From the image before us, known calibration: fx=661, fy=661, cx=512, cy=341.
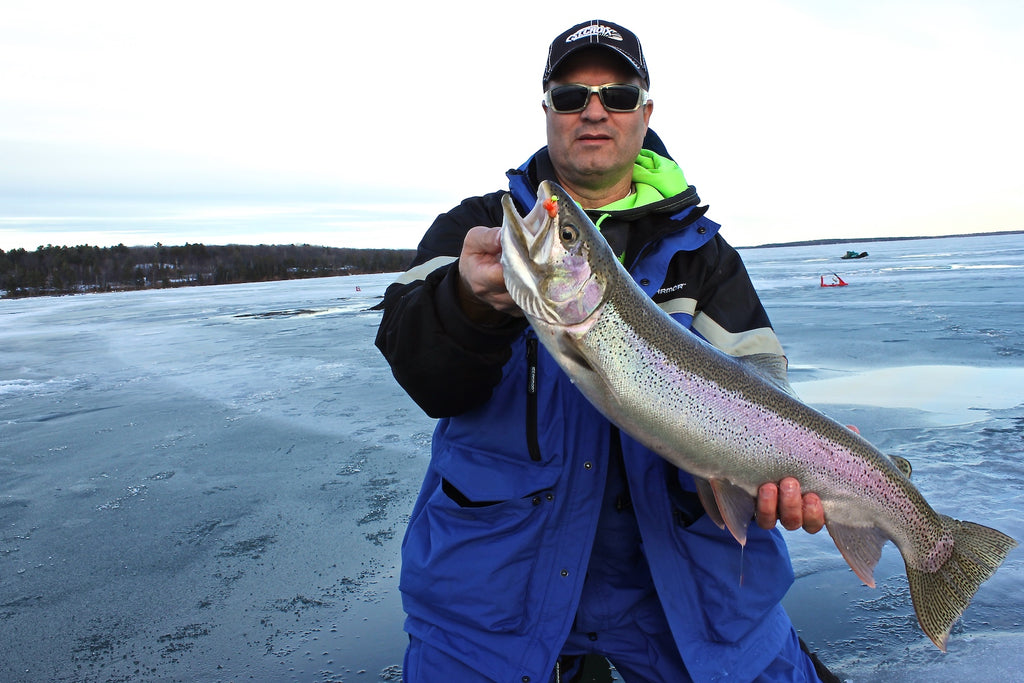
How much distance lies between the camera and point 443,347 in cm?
221

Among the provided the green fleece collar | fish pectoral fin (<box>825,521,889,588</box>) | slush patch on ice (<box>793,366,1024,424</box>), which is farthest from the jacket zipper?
slush patch on ice (<box>793,366,1024,424</box>)

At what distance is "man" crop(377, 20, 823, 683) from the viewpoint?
2.26 meters

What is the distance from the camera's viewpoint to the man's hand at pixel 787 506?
86.3 inches

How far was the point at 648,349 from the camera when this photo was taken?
2.12m

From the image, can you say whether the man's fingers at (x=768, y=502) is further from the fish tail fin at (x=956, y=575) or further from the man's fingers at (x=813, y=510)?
the fish tail fin at (x=956, y=575)

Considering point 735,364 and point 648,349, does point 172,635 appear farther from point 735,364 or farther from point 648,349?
point 735,364

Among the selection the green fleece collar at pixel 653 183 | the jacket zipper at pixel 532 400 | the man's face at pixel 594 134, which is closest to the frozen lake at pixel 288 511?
the jacket zipper at pixel 532 400

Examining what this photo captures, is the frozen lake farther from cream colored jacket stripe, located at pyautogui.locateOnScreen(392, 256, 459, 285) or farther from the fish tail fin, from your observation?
cream colored jacket stripe, located at pyautogui.locateOnScreen(392, 256, 459, 285)

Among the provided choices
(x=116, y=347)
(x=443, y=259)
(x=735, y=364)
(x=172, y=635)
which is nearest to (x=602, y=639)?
(x=735, y=364)

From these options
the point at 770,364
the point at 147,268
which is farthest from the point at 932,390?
the point at 147,268

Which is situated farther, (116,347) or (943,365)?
(116,347)

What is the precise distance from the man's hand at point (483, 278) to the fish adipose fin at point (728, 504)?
2.89 feet

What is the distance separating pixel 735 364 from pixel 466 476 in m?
1.03

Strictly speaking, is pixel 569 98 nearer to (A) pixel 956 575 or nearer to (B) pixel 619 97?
(B) pixel 619 97
